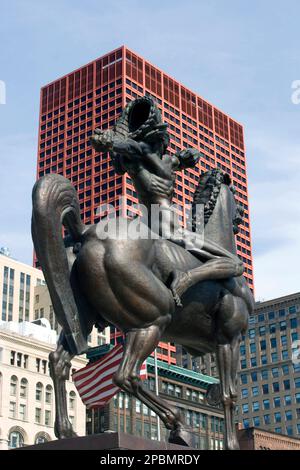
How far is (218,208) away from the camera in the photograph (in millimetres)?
10453

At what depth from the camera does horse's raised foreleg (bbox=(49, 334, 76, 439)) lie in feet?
28.1

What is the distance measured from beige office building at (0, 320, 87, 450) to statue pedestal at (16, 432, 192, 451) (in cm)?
7075

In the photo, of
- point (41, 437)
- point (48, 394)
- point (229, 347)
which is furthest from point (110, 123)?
point (229, 347)

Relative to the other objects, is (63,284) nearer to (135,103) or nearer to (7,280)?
(135,103)

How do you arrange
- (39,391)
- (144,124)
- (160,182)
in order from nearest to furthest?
(160,182) → (144,124) → (39,391)

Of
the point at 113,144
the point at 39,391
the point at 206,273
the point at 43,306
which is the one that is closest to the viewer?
the point at 206,273

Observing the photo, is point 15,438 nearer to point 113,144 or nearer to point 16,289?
point 16,289

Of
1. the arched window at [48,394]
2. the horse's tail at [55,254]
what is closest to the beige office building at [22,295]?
the arched window at [48,394]

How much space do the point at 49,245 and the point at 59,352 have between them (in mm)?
1263

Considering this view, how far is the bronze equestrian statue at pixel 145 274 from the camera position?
8.60 meters

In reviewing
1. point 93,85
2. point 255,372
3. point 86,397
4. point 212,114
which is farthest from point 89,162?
point 86,397

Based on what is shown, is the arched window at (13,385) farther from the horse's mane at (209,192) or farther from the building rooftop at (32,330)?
the horse's mane at (209,192)

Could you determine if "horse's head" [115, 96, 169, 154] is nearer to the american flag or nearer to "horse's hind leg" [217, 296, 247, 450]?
"horse's hind leg" [217, 296, 247, 450]

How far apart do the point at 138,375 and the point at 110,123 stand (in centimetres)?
13276
